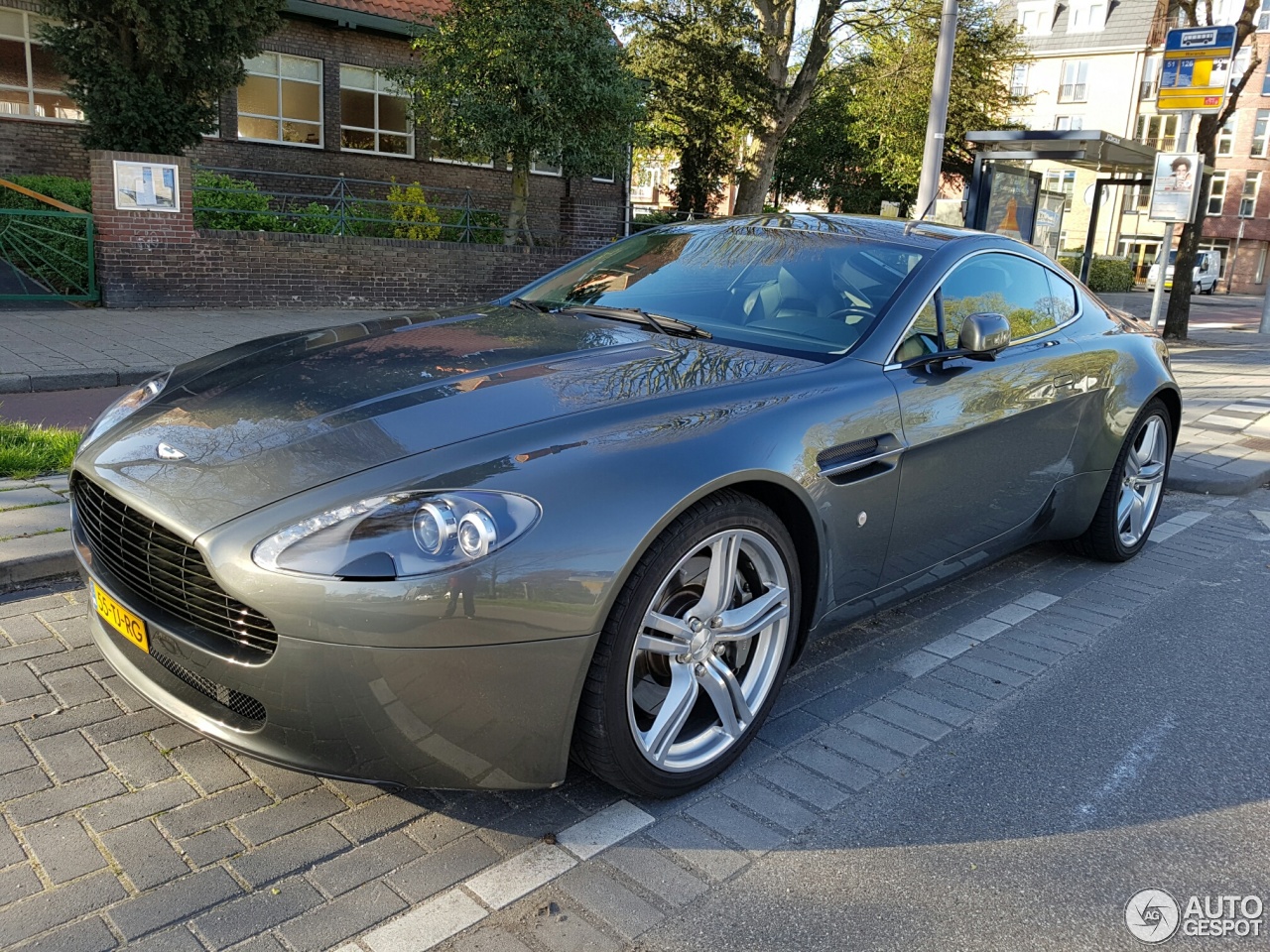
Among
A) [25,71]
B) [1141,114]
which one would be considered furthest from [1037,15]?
[25,71]

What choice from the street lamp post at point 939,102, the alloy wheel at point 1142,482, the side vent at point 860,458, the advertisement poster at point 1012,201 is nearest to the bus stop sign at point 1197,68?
the street lamp post at point 939,102

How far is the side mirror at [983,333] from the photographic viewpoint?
3.48m

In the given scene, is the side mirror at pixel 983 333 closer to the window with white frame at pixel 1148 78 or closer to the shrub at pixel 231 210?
the shrub at pixel 231 210

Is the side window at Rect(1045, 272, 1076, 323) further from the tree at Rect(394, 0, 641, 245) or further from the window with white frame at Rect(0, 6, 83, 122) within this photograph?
the window with white frame at Rect(0, 6, 83, 122)

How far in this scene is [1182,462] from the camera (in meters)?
7.40

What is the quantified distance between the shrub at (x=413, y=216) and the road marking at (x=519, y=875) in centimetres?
1341

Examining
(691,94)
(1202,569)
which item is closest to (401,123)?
(691,94)

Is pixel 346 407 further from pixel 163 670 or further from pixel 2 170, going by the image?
pixel 2 170

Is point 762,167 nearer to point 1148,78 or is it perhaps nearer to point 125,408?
point 125,408

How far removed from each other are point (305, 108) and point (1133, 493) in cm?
1854

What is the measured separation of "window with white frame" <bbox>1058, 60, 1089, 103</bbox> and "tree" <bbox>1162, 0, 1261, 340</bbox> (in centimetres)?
4055

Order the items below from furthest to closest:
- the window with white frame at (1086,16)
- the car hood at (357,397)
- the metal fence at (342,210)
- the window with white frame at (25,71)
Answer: the window with white frame at (1086,16) → the window with white frame at (25,71) → the metal fence at (342,210) → the car hood at (357,397)

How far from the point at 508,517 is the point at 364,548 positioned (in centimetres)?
32

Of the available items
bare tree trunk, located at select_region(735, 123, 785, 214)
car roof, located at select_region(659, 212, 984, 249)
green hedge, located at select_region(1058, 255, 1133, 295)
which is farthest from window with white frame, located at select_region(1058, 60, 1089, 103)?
Answer: car roof, located at select_region(659, 212, 984, 249)
